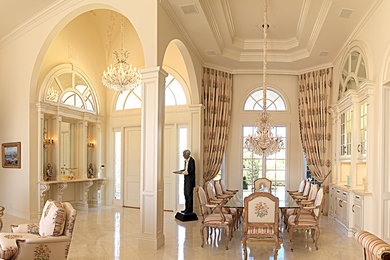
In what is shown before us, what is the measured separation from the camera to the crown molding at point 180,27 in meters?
5.65

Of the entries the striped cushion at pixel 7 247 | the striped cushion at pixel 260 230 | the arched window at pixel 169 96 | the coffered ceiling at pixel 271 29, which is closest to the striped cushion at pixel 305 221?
the striped cushion at pixel 260 230

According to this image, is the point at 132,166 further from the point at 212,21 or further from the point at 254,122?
the point at 212,21

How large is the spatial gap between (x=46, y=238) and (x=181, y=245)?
2322 millimetres

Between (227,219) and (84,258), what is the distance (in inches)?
90.2

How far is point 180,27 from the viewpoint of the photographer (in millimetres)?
6605

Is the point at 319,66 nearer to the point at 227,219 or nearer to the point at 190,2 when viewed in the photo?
the point at 190,2

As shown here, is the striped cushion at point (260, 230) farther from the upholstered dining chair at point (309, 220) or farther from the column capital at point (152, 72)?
the column capital at point (152, 72)

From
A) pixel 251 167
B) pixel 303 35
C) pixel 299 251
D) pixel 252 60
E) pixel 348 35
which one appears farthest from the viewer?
pixel 251 167

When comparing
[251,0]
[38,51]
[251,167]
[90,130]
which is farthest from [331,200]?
[38,51]

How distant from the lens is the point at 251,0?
642cm

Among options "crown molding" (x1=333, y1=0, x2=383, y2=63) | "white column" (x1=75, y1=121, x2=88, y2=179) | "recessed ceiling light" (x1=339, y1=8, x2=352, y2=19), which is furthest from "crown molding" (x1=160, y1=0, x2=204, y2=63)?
"white column" (x1=75, y1=121, x2=88, y2=179)

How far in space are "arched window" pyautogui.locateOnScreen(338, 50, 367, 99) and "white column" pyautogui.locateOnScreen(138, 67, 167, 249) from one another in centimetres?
392

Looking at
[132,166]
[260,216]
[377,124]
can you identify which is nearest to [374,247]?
[260,216]

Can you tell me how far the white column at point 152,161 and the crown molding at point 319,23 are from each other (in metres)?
3.15
